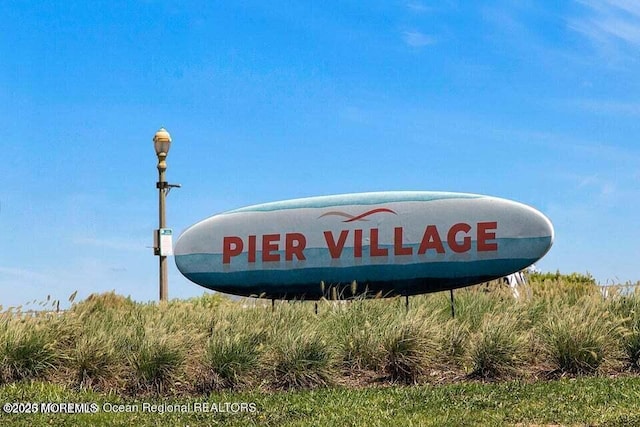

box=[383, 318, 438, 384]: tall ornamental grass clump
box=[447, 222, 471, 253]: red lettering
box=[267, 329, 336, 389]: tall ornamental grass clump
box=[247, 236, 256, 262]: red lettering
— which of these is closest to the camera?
box=[267, 329, 336, 389]: tall ornamental grass clump

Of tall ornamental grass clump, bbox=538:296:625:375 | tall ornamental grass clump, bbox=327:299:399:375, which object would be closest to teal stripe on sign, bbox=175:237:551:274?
tall ornamental grass clump, bbox=327:299:399:375

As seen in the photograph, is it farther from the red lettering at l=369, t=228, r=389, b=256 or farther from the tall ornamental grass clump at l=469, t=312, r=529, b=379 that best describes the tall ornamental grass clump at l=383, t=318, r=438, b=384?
the red lettering at l=369, t=228, r=389, b=256

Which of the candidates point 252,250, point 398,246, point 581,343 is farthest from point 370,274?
point 581,343

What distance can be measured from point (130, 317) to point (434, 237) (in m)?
5.39

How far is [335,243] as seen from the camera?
13.8m

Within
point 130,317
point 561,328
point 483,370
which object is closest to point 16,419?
point 130,317

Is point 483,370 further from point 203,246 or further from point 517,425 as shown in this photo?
point 203,246

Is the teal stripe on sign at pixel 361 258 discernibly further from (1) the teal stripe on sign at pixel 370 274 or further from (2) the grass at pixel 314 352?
(2) the grass at pixel 314 352

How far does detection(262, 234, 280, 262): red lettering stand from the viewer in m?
14.1

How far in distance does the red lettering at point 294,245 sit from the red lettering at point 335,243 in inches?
→ 18.2

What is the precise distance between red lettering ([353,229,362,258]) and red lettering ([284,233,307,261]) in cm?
95

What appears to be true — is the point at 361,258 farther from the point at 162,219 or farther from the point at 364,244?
the point at 162,219

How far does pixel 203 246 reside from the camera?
14727 mm

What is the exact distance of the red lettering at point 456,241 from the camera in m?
13.1
